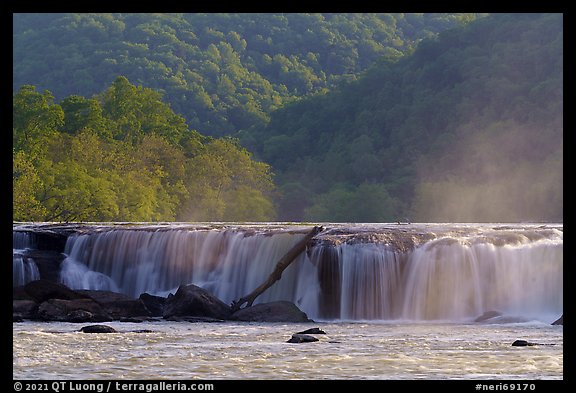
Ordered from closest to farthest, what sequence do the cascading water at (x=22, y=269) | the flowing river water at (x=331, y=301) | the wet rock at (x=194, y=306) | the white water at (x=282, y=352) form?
1. the white water at (x=282, y=352)
2. the flowing river water at (x=331, y=301)
3. the wet rock at (x=194, y=306)
4. the cascading water at (x=22, y=269)

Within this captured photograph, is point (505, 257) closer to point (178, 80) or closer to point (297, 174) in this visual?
point (297, 174)

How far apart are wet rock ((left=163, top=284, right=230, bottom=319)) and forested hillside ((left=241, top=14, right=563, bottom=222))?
1998 inches

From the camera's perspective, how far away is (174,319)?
3584 centimetres

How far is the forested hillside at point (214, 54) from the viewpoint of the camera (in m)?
116

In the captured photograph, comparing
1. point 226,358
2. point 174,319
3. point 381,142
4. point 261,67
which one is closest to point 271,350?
point 226,358

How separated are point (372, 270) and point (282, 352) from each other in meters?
10.8

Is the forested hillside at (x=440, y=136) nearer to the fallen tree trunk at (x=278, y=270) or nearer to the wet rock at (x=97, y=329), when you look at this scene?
the fallen tree trunk at (x=278, y=270)

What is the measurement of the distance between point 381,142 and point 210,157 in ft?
71.0

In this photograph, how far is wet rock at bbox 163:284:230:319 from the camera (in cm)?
3631

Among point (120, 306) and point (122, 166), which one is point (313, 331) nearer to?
point (120, 306)

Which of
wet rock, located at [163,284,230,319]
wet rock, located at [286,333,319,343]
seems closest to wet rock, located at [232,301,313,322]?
wet rock, located at [163,284,230,319]

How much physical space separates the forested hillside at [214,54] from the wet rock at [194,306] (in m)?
75.3

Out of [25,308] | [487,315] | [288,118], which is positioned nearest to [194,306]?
[25,308]

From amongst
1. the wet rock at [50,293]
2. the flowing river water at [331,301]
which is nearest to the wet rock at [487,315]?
the flowing river water at [331,301]
